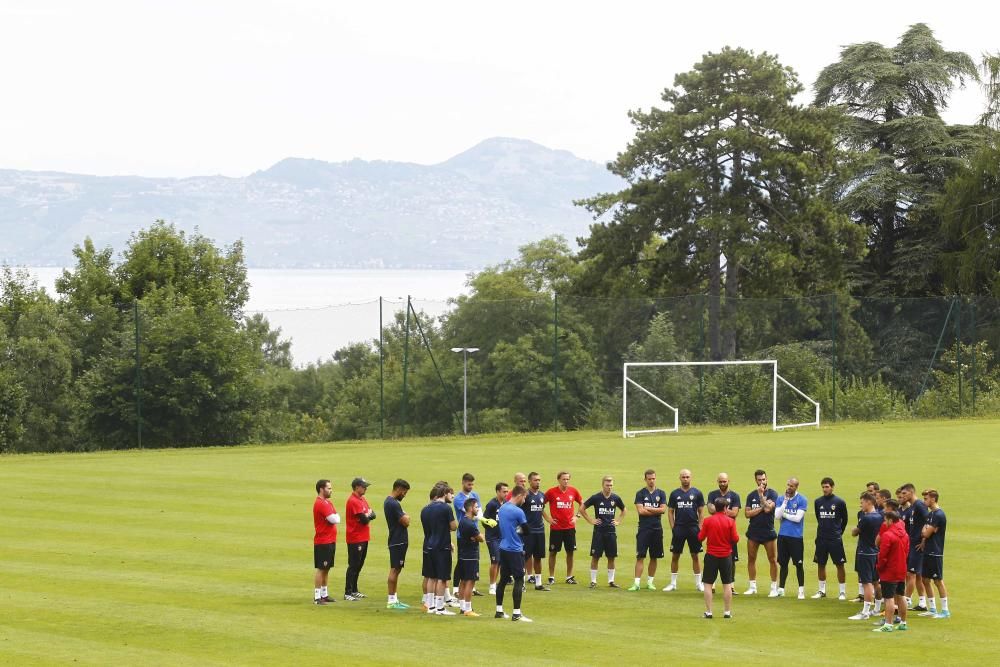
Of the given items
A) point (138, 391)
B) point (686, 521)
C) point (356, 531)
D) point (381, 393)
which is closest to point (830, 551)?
point (686, 521)

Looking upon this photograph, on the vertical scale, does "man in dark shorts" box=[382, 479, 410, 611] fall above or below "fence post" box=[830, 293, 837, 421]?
below

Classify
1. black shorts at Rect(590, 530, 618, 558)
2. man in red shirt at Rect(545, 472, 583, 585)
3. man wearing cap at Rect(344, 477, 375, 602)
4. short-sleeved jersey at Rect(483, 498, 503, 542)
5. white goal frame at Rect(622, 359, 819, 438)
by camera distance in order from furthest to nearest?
white goal frame at Rect(622, 359, 819, 438), man in red shirt at Rect(545, 472, 583, 585), black shorts at Rect(590, 530, 618, 558), man wearing cap at Rect(344, 477, 375, 602), short-sleeved jersey at Rect(483, 498, 503, 542)

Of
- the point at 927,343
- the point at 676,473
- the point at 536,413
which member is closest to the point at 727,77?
the point at 927,343

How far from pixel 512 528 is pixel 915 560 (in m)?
5.34

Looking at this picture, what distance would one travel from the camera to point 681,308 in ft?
166

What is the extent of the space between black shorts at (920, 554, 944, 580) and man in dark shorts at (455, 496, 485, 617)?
5858 mm

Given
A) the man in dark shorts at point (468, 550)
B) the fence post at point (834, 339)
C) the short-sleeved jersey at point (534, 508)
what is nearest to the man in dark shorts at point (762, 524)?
the short-sleeved jersey at point (534, 508)

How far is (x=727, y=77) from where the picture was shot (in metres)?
61.7

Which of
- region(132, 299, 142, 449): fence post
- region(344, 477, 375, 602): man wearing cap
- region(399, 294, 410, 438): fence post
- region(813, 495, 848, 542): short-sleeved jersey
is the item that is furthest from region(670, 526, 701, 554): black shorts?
region(132, 299, 142, 449): fence post

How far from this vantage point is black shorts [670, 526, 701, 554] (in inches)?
794

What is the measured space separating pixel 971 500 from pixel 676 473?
7114mm

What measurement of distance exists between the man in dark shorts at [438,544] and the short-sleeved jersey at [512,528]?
69 centimetres

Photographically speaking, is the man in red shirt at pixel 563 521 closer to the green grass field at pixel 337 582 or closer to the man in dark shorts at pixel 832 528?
the green grass field at pixel 337 582

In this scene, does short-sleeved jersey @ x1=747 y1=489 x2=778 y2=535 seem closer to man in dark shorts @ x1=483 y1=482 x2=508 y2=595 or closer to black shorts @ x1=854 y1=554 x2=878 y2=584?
black shorts @ x1=854 y1=554 x2=878 y2=584
